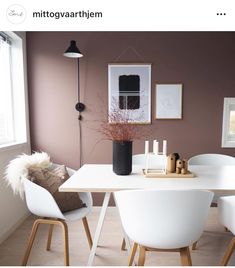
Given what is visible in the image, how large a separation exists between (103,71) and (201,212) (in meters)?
1.99

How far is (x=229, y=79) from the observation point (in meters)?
2.65

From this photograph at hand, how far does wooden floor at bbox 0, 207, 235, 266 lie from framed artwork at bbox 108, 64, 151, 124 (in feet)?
4.28

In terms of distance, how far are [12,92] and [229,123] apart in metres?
2.59

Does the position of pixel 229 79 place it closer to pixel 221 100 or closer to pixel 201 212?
pixel 221 100

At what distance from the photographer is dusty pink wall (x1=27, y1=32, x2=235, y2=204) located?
2.64 m

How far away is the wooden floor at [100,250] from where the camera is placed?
5.92 feet

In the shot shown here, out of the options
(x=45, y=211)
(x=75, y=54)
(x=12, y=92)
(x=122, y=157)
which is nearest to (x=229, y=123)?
(x=122, y=157)

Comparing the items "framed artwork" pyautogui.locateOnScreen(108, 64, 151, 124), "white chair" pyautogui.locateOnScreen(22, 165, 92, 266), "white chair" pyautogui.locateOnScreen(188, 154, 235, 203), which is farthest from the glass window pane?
"white chair" pyautogui.locateOnScreen(22, 165, 92, 266)

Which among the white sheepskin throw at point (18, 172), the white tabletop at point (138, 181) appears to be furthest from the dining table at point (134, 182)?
the white sheepskin throw at point (18, 172)

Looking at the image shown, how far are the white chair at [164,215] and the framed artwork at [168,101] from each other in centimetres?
166

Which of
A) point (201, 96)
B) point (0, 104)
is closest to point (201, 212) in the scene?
point (201, 96)

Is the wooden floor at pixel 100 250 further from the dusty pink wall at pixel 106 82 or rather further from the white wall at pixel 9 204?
the dusty pink wall at pixel 106 82
